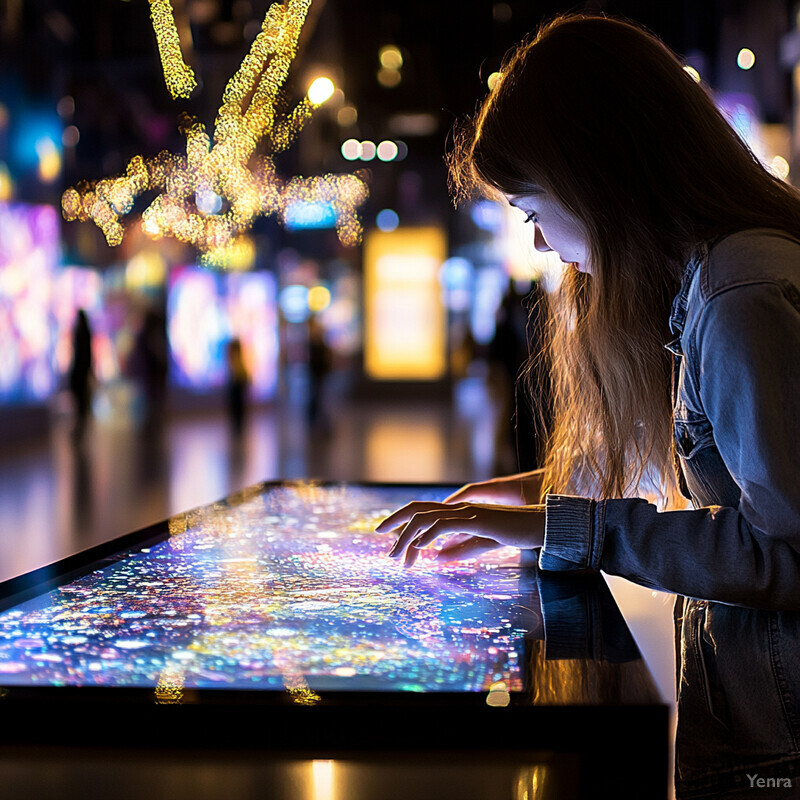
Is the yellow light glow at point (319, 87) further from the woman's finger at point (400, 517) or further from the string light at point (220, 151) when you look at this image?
the woman's finger at point (400, 517)

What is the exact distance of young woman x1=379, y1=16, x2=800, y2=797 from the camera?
776 mm

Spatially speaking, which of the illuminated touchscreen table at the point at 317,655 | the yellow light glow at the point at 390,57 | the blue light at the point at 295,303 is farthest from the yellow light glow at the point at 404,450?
the blue light at the point at 295,303

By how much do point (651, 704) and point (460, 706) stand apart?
0.13m

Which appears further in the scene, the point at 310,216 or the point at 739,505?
the point at 310,216

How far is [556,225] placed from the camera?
3.43ft

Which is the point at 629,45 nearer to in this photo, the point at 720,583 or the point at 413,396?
the point at 720,583

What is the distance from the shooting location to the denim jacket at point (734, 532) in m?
0.75

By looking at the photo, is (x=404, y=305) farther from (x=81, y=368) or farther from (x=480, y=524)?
(x=480, y=524)

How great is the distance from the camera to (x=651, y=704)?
1.99ft

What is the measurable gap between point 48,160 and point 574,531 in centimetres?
937

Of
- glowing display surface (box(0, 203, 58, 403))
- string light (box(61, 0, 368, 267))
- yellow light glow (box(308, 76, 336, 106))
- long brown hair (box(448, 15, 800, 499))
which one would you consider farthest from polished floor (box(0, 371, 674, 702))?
yellow light glow (box(308, 76, 336, 106))

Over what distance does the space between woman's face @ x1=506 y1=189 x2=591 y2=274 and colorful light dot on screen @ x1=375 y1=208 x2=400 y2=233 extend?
45.5 ft

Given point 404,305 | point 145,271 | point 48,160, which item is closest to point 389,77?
point 48,160

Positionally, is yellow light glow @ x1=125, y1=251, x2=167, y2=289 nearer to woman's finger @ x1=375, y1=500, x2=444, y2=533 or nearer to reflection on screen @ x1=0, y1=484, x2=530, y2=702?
reflection on screen @ x1=0, y1=484, x2=530, y2=702
